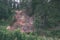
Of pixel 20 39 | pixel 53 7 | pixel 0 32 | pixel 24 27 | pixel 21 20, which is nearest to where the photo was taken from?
pixel 20 39

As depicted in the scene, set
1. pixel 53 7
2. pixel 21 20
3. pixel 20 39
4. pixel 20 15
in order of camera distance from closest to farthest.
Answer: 1. pixel 20 39
2. pixel 53 7
3. pixel 21 20
4. pixel 20 15

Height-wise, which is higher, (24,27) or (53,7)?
(53,7)

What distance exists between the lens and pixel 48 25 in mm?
14914

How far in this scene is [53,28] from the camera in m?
14.6

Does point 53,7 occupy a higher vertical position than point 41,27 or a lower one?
higher

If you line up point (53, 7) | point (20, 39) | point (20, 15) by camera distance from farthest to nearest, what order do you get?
point (20, 15) → point (53, 7) → point (20, 39)

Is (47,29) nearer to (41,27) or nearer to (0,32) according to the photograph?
(41,27)

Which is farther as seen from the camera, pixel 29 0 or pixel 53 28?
pixel 29 0

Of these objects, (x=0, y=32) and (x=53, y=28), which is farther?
(x=53, y=28)

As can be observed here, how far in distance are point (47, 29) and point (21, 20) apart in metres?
3.80

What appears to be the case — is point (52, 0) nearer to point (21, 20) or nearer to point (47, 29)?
point (47, 29)

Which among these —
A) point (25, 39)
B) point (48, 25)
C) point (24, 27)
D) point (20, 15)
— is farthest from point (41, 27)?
point (25, 39)

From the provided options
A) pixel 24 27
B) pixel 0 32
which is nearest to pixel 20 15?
pixel 24 27

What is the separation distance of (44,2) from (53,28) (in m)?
1.88
